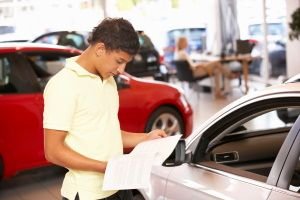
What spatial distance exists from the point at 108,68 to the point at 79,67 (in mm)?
111

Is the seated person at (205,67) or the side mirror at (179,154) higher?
the side mirror at (179,154)

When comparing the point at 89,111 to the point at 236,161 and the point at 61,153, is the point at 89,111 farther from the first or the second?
the point at 236,161

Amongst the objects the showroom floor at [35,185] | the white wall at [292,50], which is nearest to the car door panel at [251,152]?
the showroom floor at [35,185]

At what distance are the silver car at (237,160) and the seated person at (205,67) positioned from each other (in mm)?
6727

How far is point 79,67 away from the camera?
193cm

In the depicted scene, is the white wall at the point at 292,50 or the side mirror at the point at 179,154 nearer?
the side mirror at the point at 179,154

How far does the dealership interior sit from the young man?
573 cm

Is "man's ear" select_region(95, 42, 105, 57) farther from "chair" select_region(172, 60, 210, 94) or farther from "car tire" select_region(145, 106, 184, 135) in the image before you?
"chair" select_region(172, 60, 210, 94)

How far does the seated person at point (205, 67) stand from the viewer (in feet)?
32.3

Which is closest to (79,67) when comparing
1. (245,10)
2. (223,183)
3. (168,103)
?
(223,183)

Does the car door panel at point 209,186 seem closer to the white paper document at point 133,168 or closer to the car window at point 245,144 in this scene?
the car window at point 245,144

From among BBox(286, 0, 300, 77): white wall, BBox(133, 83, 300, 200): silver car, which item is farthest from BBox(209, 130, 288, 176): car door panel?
BBox(286, 0, 300, 77): white wall

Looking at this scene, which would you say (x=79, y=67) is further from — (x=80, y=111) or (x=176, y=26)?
(x=176, y=26)

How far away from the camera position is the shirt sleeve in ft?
6.04
